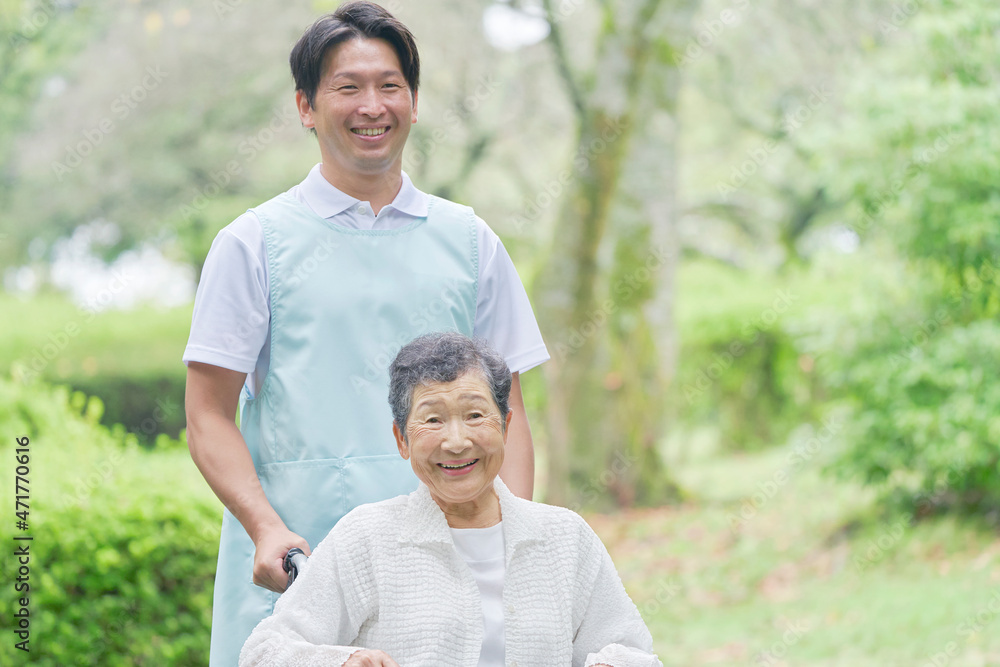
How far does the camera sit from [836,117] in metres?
10.5

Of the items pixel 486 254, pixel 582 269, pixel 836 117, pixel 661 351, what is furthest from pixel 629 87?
pixel 486 254

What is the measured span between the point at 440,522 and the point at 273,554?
0.29 meters

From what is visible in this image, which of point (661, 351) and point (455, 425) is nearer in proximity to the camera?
point (455, 425)

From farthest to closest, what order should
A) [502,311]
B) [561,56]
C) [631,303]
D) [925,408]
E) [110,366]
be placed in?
[110,366] < [631,303] < [561,56] < [925,408] < [502,311]

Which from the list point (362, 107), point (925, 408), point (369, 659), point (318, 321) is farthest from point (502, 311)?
point (925, 408)

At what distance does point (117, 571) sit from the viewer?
154 inches

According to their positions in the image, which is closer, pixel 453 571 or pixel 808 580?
pixel 453 571

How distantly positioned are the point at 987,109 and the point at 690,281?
7.51m

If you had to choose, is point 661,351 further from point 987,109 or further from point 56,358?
point 56,358

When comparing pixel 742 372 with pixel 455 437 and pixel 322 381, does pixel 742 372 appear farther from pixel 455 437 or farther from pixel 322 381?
pixel 455 437

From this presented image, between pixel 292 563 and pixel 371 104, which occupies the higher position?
pixel 371 104

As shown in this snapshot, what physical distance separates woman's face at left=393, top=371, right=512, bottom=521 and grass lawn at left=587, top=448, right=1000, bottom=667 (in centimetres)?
418

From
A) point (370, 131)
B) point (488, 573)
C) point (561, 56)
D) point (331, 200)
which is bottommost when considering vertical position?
point (488, 573)

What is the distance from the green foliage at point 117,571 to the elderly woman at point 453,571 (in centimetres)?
243
